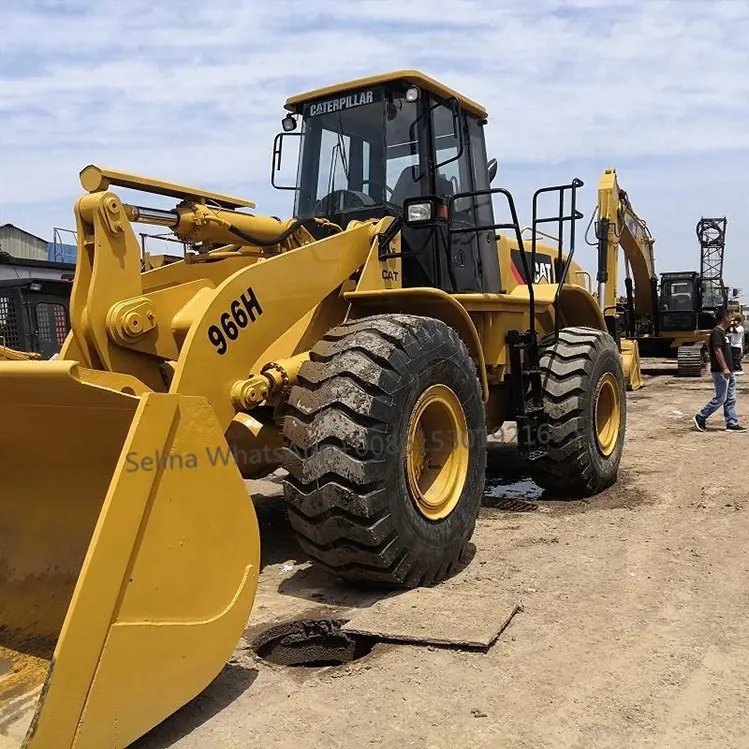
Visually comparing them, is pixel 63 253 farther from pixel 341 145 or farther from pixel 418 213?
pixel 418 213

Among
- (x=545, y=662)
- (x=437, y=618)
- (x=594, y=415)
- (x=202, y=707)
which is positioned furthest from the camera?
(x=594, y=415)

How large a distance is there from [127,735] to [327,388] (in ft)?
5.83

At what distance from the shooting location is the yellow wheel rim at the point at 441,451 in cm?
444

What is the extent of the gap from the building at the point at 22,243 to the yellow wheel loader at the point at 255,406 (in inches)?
1026

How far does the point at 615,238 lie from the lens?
13.8 meters

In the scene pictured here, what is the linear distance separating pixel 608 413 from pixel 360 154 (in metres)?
3.27

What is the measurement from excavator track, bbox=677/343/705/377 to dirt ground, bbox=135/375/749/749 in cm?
1312

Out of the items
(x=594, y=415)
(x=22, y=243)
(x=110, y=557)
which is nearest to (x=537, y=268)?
(x=594, y=415)

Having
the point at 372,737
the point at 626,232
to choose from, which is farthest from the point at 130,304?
the point at 626,232

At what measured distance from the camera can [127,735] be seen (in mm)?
2617

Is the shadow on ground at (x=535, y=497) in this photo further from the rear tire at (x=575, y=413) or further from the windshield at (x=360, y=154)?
the windshield at (x=360, y=154)

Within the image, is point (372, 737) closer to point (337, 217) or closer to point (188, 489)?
point (188, 489)

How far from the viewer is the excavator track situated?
59.1ft

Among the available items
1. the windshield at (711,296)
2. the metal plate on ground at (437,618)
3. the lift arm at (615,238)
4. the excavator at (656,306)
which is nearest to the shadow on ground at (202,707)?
the metal plate on ground at (437,618)
